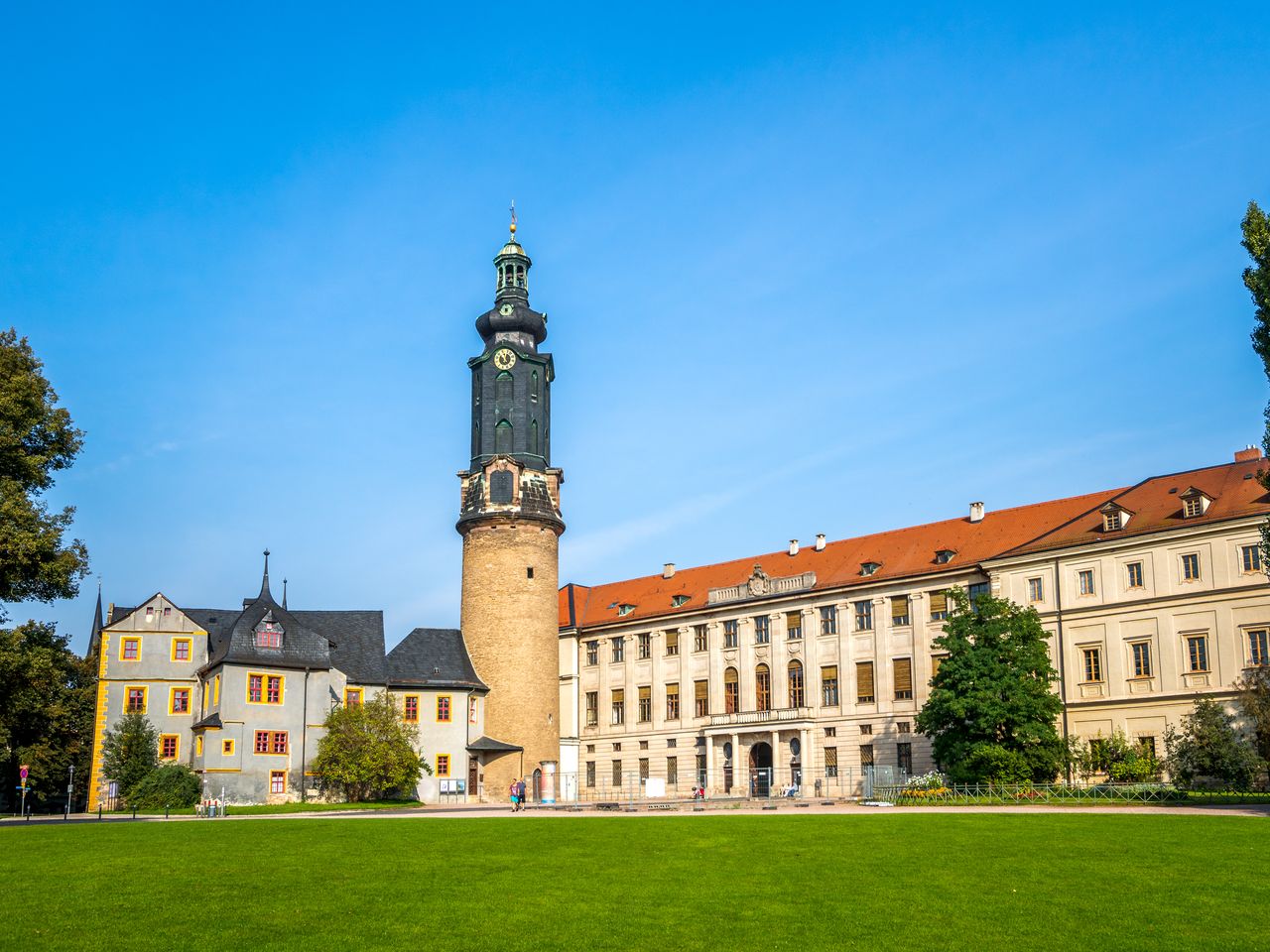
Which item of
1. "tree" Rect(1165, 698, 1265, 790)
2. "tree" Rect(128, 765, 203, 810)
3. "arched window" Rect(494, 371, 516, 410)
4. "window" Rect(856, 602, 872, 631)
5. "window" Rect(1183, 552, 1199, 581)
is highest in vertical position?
"arched window" Rect(494, 371, 516, 410)

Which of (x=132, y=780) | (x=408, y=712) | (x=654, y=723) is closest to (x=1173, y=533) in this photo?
(x=654, y=723)

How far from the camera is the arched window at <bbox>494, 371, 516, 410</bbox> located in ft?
257

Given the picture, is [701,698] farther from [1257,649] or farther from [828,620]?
[1257,649]

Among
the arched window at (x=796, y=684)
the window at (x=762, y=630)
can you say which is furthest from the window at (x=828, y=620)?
the window at (x=762, y=630)

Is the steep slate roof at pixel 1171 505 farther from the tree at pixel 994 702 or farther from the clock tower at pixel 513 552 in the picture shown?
the clock tower at pixel 513 552

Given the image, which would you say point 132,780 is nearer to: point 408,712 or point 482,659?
point 408,712

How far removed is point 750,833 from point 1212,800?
849 inches

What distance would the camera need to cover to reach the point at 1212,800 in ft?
144

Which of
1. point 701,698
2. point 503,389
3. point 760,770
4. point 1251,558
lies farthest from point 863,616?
point 503,389

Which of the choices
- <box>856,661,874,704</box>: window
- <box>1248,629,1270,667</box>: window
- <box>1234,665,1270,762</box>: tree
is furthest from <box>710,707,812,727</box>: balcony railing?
<box>1234,665,1270,762</box>: tree

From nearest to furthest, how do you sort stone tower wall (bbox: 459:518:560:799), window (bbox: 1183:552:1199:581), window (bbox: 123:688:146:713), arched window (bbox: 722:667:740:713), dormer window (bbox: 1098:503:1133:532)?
window (bbox: 1183:552:1199:581) → dormer window (bbox: 1098:503:1133:532) → window (bbox: 123:688:146:713) → stone tower wall (bbox: 459:518:560:799) → arched window (bbox: 722:667:740:713)

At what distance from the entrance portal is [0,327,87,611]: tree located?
1694 inches

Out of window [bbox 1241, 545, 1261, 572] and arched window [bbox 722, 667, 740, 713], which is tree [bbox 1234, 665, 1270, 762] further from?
arched window [bbox 722, 667, 740, 713]

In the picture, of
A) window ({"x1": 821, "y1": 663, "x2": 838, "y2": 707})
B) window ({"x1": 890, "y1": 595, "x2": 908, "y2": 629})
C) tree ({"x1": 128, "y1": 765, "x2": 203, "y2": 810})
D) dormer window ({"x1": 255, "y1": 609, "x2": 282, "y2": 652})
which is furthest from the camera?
window ({"x1": 821, "y1": 663, "x2": 838, "y2": 707})
